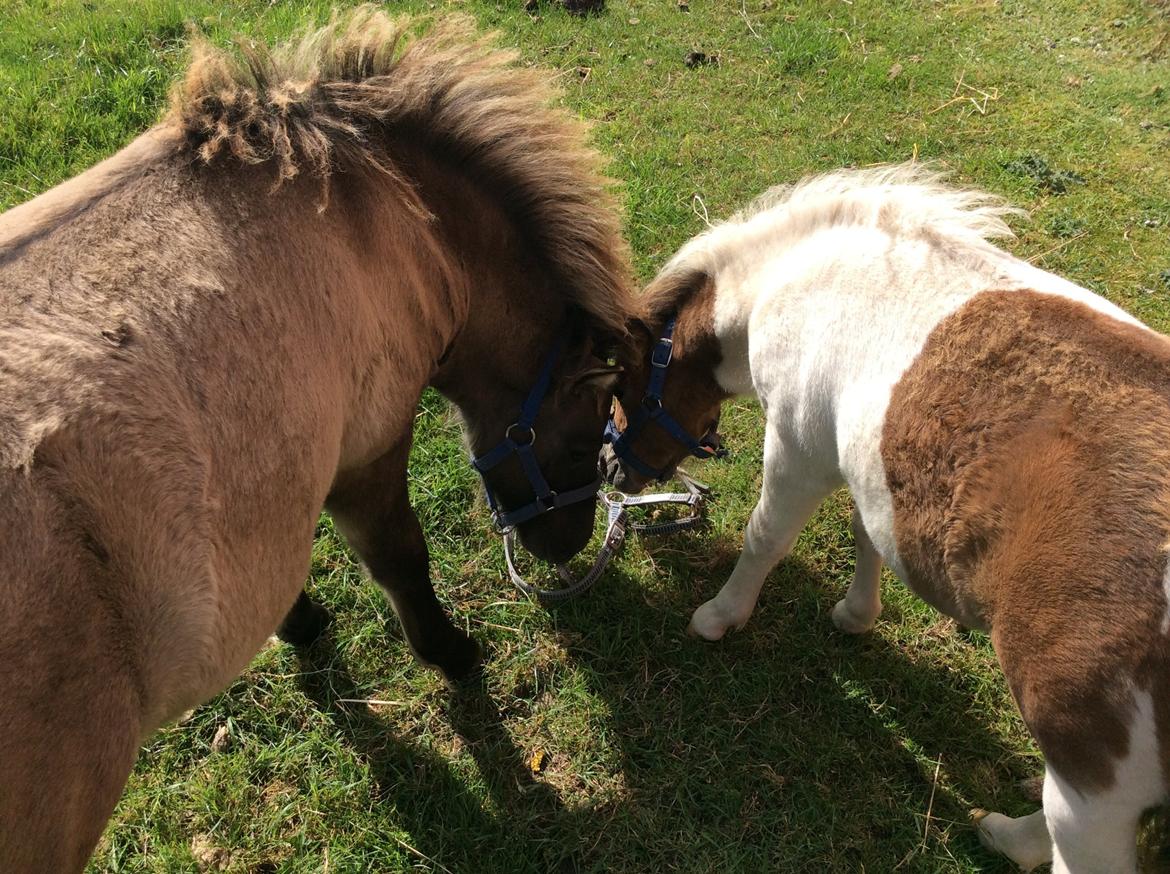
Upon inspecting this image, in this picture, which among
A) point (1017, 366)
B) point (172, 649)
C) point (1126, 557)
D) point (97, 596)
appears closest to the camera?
point (97, 596)

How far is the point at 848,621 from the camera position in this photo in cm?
290

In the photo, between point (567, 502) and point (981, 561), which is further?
point (567, 502)

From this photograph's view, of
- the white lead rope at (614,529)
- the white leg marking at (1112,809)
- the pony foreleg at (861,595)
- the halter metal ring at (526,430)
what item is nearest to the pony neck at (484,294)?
the halter metal ring at (526,430)

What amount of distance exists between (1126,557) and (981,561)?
0.31 m

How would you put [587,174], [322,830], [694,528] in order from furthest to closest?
1. [694,528]
2. [322,830]
3. [587,174]

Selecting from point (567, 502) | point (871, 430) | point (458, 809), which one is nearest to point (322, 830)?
point (458, 809)

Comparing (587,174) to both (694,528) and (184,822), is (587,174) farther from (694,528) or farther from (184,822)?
(184,822)

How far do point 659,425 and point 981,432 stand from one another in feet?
3.74

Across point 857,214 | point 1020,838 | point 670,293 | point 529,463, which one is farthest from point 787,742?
point 857,214

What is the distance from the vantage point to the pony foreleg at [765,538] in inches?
96.7

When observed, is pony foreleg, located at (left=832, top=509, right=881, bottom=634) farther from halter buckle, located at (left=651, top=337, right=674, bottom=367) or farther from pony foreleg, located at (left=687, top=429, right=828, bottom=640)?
halter buckle, located at (left=651, top=337, right=674, bottom=367)

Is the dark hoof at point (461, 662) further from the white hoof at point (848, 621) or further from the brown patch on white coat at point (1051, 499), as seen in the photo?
the brown patch on white coat at point (1051, 499)

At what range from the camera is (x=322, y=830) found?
2.48 metres

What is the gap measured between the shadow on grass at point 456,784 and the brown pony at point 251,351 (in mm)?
551
